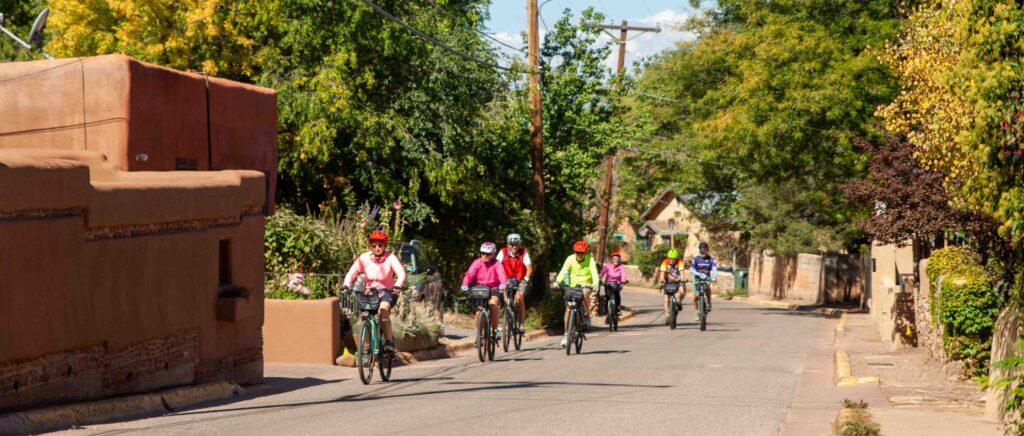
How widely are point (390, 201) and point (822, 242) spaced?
28.1 m

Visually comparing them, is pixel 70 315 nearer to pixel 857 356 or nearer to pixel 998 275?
pixel 998 275

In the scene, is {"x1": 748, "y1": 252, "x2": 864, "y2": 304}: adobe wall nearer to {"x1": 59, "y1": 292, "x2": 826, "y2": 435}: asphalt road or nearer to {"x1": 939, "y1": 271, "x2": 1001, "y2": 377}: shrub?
{"x1": 59, "y1": 292, "x2": 826, "y2": 435}: asphalt road

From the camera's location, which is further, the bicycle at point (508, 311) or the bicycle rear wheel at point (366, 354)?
the bicycle at point (508, 311)

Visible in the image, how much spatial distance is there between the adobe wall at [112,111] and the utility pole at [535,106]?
14.0 metres

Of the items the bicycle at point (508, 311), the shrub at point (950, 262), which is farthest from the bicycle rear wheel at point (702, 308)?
the shrub at point (950, 262)

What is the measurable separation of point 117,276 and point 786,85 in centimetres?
2589

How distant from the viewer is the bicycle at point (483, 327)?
18828 millimetres

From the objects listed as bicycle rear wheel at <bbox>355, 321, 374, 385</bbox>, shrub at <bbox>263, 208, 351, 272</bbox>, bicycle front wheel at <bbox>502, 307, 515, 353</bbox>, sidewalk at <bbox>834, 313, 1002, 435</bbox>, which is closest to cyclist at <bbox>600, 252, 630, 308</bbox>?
sidewalk at <bbox>834, 313, 1002, 435</bbox>

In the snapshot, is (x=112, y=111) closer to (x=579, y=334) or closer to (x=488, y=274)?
(x=488, y=274)

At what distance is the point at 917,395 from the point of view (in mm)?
14328

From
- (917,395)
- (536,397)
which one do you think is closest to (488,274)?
(536,397)

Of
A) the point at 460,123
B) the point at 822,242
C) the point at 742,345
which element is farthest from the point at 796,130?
the point at 822,242

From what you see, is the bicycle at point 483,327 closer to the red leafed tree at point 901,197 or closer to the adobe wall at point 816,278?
the red leafed tree at point 901,197

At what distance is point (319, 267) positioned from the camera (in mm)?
Answer: 20312
